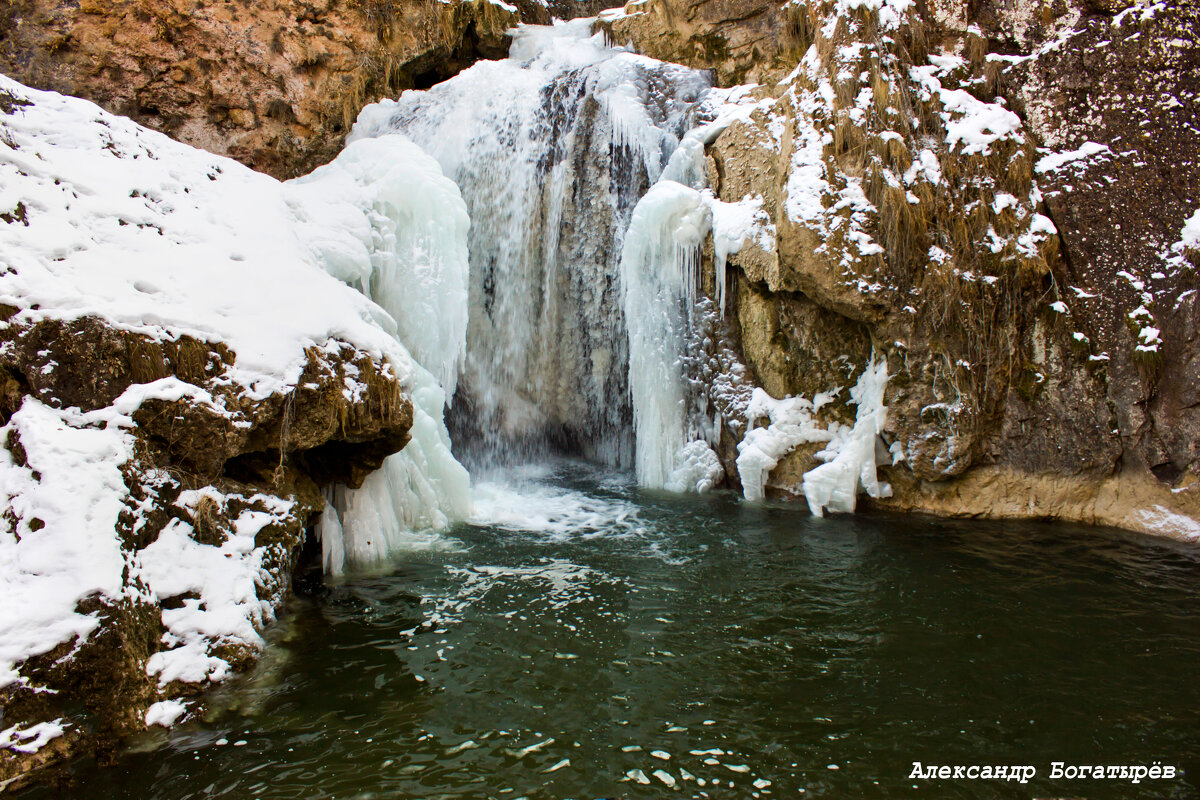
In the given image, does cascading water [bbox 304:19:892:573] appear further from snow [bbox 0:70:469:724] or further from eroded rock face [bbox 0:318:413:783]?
eroded rock face [bbox 0:318:413:783]

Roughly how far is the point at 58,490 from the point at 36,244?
1.61m

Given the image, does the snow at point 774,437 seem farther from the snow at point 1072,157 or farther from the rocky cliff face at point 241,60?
the rocky cliff face at point 241,60

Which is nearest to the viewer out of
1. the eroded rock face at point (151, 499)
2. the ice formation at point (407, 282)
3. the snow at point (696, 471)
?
the eroded rock face at point (151, 499)

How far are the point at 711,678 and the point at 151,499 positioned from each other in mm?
3409

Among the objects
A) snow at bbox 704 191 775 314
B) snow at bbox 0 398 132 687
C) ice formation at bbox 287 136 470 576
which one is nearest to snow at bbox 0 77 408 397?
snow at bbox 0 398 132 687

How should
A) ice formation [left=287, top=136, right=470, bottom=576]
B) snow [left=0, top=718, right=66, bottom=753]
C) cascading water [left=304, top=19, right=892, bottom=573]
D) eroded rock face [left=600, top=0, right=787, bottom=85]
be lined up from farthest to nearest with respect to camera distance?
eroded rock face [left=600, top=0, right=787, bottom=85], cascading water [left=304, top=19, right=892, bottom=573], ice formation [left=287, top=136, right=470, bottom=576], snow [left=0, top=718, right=66, bottom=753]

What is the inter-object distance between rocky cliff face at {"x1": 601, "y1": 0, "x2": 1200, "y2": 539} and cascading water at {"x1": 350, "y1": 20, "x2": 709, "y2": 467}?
2.51 m

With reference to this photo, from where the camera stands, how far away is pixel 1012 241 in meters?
6.80

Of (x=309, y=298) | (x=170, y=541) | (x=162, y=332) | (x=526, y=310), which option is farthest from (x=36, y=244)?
(x=526, y=310)

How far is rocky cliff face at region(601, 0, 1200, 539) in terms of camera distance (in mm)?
6535

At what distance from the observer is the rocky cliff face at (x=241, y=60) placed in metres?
8.13

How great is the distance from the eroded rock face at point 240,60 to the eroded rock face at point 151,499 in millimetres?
6439

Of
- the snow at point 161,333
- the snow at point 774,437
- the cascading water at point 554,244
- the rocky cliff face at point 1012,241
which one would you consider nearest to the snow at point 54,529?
the snow at point 161,333

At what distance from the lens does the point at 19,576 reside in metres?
3.15
